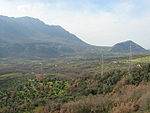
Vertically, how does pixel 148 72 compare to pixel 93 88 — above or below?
above

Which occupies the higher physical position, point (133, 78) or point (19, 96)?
point (133, 78)

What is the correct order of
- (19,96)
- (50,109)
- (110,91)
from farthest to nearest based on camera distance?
(19,96), (110,91), (50,109)

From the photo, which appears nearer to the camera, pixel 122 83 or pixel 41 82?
pixel 122 83

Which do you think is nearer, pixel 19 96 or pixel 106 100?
pixel 106 100

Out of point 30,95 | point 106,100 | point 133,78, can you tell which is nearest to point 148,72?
point 133,78

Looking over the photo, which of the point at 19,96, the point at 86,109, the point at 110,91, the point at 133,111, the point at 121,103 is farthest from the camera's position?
the point at 19,96

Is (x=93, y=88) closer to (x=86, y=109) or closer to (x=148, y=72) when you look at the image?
(x=148, y=72)

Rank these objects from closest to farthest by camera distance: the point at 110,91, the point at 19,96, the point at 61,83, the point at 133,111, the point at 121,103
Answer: the point at 133,111, the point at 121,103, the point at 110,91, the point at 19,96, the point at 61,83

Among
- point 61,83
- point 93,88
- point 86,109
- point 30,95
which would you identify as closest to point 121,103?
point 86,109

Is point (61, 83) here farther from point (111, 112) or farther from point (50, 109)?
point (111, 112)
